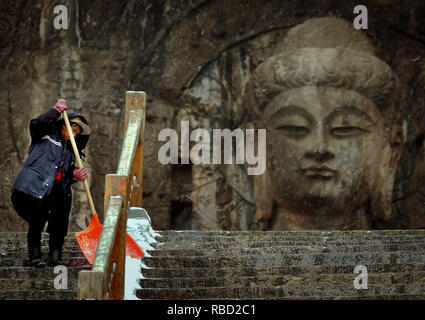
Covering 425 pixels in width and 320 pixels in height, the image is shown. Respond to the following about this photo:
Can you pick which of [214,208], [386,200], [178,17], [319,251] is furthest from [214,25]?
[319,251]

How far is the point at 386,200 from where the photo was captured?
1252cm

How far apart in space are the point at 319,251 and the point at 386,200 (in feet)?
16.6

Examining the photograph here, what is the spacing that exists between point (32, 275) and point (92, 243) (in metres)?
0.63

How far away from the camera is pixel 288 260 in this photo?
24.2 ft

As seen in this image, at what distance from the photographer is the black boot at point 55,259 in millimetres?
7266

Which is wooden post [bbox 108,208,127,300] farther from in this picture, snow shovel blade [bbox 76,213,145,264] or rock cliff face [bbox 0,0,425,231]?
rock cliff face [bbox 0,0,425,231]

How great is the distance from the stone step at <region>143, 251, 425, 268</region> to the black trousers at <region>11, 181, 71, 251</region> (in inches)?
31.0

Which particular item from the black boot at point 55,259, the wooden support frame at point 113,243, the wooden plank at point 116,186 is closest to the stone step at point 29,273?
the black boot at point 55,259

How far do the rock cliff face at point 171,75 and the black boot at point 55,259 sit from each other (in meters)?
5.32

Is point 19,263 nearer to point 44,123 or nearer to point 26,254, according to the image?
point 26,254

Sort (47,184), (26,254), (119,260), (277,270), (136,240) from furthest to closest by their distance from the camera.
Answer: (136,240), (26,254), (47,184), (277,270), (119,260)

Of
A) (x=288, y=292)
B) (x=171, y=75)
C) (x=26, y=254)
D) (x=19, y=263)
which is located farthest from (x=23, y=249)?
(x=171, y=75)

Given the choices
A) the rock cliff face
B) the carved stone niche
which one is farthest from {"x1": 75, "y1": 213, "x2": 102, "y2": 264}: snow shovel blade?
the carved stone niche

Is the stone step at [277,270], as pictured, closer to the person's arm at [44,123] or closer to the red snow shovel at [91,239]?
the red snow shovel at [91,239]
